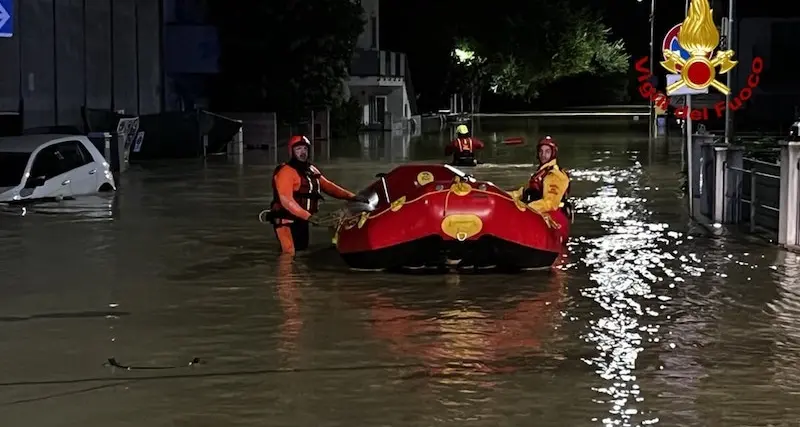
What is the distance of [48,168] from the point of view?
77.8 ft

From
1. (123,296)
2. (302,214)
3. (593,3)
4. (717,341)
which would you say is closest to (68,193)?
(302,214)

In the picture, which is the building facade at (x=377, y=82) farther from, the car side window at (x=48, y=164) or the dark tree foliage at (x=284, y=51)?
the car side window at (x=48, y=164)

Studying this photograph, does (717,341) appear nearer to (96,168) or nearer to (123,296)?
(123,296)

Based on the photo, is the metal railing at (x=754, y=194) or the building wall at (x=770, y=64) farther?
the building wall at (x=770, y=64)

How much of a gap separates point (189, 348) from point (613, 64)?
93241mm

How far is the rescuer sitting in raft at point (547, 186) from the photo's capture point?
15.2 metres

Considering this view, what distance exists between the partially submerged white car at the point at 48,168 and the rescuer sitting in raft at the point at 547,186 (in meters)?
10.5

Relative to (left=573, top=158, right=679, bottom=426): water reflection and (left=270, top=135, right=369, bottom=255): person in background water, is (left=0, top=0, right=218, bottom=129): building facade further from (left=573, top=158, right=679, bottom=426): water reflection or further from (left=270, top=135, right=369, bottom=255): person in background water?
(left=270, top=135, right=369, bottom=255): person in background water

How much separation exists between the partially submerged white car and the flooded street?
3556 millimetres

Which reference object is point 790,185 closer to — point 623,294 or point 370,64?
point 623,294

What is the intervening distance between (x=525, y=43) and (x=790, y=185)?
70.7 m

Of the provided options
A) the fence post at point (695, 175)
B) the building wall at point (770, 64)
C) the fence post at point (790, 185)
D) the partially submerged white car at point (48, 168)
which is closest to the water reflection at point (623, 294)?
the fence post at point (695, 175)

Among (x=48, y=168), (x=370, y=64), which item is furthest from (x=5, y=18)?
(x=370, y=64)

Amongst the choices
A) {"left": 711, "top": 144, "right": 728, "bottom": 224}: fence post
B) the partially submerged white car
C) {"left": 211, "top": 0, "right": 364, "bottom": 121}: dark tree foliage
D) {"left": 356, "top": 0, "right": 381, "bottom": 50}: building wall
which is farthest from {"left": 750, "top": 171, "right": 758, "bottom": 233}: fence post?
{"left": 356, "top": 0, "right": 381, "bottom": 50}: building wall
